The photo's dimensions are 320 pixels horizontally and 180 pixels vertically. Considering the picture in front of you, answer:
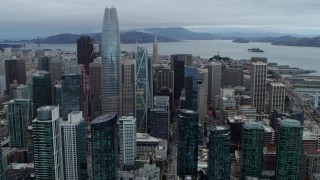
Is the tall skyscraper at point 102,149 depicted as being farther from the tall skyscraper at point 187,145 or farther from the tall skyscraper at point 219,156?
the tall skyscraper at point 219,156

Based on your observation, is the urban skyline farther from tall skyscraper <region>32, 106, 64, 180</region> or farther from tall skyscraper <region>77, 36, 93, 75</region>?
tall skyscraper <region>77, 36, 93, 75</region>

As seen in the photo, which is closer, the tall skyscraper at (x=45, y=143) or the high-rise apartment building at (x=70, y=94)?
the tall skyscraper at (x=45, y=143)

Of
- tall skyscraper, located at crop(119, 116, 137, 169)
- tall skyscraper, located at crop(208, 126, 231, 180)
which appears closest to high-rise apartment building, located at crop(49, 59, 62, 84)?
tall skyscraper, located at crop(119, 116, 137, 169)

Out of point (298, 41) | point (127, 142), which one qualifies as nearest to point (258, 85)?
point (127, 142)

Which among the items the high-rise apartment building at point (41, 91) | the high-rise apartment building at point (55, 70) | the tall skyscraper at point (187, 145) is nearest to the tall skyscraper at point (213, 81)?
the high-rise apartment building at point (55, 70)

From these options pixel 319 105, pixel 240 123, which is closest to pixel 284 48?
pixel 319 105
